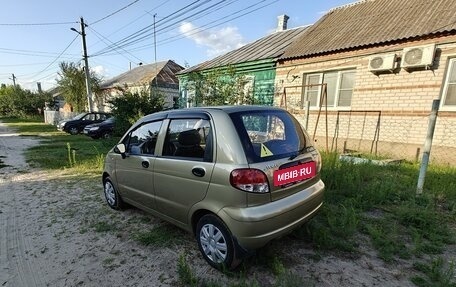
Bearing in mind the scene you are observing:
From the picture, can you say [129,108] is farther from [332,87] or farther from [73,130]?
[332,87]

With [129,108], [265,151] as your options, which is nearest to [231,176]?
[265,151]

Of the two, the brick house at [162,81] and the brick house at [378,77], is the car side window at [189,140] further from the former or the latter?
the brick house at [162,81]

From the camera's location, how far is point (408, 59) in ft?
23.4

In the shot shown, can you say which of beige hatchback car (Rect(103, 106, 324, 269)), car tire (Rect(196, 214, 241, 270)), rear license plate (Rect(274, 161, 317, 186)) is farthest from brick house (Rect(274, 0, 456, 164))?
car tire (Rect(196, 214, 241, 270))

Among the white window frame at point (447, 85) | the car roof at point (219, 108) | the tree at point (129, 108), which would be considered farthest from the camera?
the tree at point (129, 108)

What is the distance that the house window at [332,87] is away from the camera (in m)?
8.86

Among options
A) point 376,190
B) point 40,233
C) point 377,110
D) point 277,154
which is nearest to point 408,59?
point 377,110

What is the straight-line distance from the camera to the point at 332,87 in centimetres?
923

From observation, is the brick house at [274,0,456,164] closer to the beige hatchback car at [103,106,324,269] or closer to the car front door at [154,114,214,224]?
the beige hatchback car at [103,106,324,269]

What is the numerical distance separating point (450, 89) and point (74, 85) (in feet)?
104

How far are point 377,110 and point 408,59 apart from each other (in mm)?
1620

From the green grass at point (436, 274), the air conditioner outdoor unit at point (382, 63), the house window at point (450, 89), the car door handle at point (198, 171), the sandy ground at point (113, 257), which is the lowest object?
the sandy ground at point (113, 257)

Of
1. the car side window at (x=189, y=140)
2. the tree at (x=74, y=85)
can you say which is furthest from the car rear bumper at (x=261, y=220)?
the tree at (x=74, y=85)

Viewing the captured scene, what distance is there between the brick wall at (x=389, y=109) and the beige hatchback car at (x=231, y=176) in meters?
5.98
